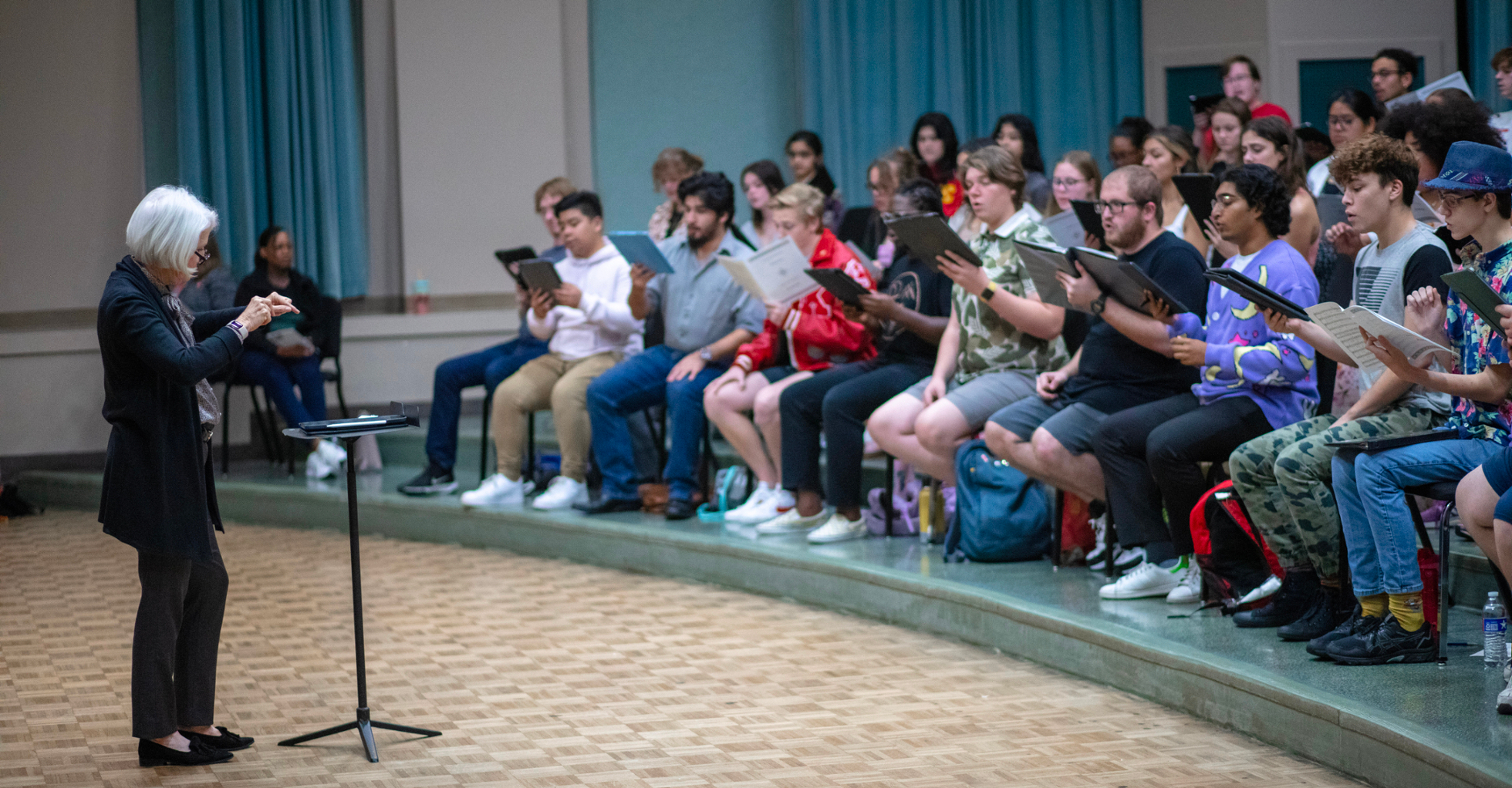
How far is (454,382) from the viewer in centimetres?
692

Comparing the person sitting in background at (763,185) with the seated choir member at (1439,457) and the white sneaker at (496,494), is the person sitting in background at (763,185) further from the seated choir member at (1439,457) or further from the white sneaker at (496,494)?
the seated choir member at (1439,457)

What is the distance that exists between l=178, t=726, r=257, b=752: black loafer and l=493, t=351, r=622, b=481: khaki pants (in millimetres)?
2876

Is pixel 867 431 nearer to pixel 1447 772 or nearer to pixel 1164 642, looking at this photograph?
pixel 1164 642

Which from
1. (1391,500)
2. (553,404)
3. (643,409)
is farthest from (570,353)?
(1391,500)

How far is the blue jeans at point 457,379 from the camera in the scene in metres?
6.83

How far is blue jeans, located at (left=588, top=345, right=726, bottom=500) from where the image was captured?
19.4 ft

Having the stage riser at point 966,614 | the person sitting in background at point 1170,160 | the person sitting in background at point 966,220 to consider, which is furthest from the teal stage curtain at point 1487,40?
the stage riser at point 966,614

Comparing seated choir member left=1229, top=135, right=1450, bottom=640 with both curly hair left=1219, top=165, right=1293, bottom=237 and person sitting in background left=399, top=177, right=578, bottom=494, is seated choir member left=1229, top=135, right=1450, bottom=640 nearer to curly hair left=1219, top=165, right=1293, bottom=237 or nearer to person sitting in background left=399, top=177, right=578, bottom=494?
curly hair left=1219, top=165, right=1293, bottom=237

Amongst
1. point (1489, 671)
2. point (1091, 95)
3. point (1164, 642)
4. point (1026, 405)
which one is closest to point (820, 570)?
point (1026, 405)

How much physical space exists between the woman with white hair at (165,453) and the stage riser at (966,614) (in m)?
2.13

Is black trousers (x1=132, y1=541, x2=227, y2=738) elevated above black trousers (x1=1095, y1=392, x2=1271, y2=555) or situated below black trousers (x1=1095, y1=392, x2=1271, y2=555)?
below

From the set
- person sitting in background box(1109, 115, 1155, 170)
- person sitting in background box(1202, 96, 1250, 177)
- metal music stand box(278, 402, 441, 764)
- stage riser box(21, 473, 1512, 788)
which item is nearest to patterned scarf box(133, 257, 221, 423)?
metal music stand box(278, 402, 441, 764)

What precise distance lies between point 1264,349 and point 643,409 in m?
2.99

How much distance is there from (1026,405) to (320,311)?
4.38 metres
